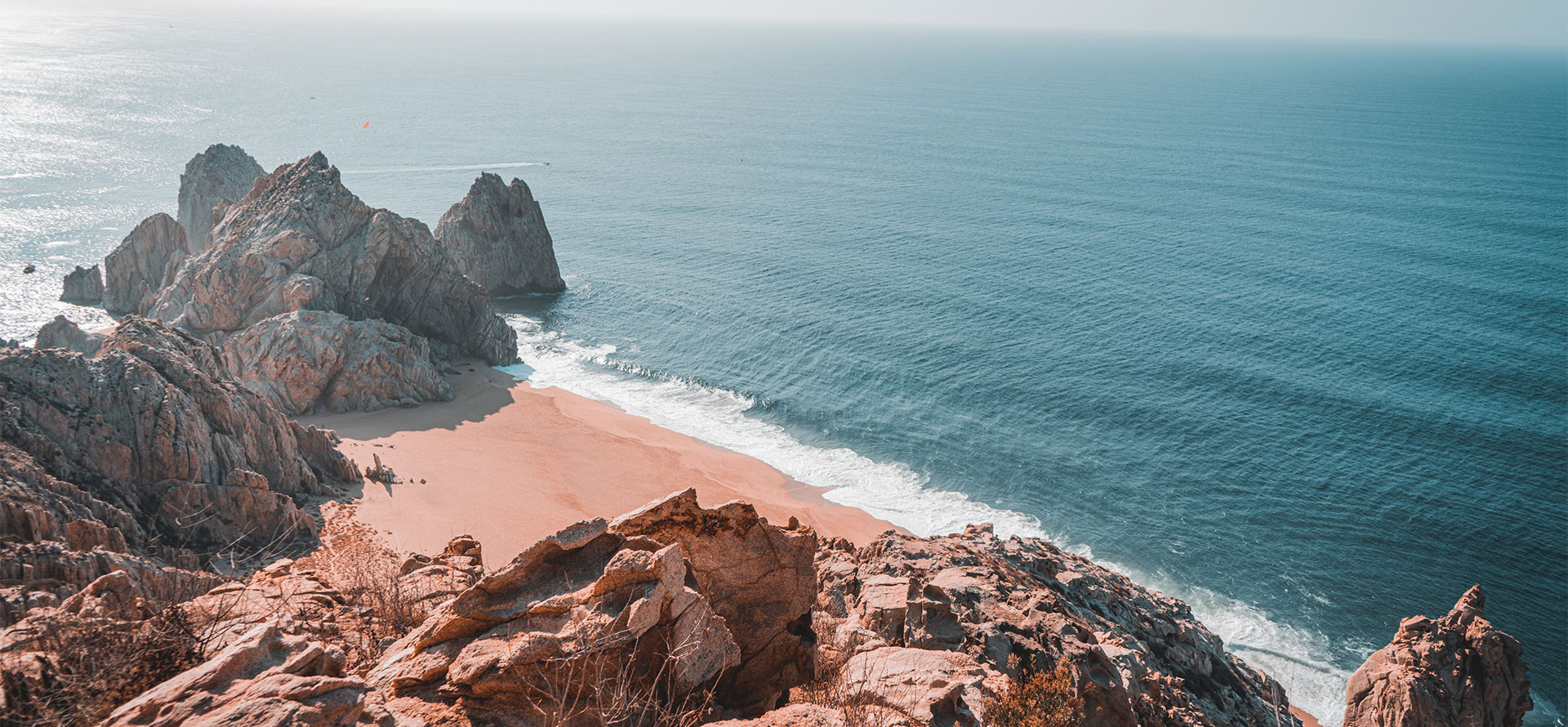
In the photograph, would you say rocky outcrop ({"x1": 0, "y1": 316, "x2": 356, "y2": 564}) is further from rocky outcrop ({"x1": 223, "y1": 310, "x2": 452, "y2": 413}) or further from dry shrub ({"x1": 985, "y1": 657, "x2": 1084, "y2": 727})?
dry shrub ({"x1": 985, "y1": 657, "x2": 1084, "y2": 727})

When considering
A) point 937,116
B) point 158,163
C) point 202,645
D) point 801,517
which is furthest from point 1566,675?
point 937,116

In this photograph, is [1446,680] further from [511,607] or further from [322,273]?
[322,273]

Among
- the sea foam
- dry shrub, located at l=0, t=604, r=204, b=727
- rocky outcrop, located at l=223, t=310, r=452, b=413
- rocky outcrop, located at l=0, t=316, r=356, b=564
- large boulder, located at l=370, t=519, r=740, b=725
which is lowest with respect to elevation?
the sea foam

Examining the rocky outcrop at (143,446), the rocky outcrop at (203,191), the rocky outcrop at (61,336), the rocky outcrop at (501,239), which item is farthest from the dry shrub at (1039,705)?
the rocky outcrop at (203,191)

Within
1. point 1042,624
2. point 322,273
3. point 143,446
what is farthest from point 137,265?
point 1042,624

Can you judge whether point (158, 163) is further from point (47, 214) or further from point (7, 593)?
point (7, 593)

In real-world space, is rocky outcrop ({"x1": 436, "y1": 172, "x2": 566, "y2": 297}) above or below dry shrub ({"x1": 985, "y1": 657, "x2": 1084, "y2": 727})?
below

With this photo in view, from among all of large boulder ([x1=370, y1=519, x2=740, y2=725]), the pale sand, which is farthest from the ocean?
large boulder ([x1=370, y1=519, x2=740, y2=725])
